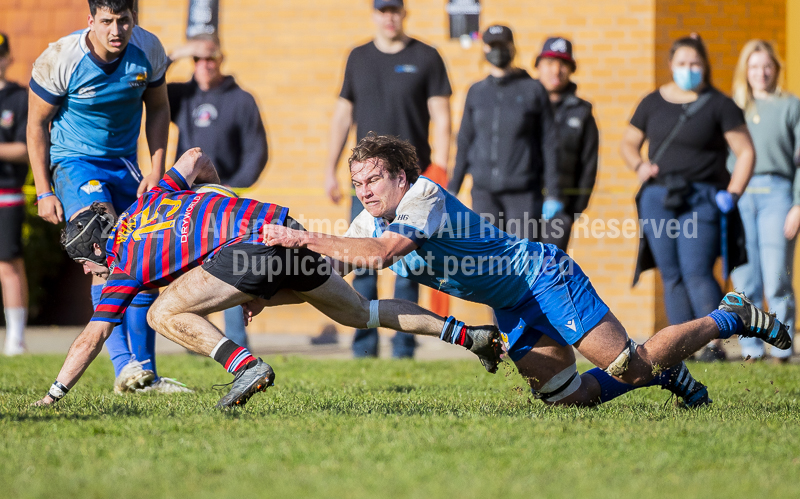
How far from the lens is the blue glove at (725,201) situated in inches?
308

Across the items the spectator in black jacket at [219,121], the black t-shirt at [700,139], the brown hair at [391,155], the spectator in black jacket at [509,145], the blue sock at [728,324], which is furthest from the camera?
the spectator in black jacket at [219,121]

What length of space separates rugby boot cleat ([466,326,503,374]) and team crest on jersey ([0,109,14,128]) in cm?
583

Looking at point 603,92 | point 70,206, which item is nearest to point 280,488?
point 70,206

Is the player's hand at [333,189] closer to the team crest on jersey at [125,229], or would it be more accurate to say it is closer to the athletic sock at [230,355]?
the team crest on jersey at [125,229]

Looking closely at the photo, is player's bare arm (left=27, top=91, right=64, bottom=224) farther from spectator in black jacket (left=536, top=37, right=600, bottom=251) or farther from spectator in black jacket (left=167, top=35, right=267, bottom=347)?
spectator in black jacket (left=536, top=37, right=600, bottom=251)

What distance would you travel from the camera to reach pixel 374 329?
27.7ft

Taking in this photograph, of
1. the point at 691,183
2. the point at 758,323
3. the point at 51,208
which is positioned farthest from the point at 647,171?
the point at 51,208

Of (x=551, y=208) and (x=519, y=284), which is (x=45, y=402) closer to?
(x=519, y=284)

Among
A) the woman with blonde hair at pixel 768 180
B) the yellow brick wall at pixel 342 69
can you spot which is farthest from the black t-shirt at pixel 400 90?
the woman with blonde hair at pixel 768 180

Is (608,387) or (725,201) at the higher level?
(725,201)

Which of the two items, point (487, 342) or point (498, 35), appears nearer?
point (487, 342)

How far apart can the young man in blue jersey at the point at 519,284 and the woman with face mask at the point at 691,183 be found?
2.55m

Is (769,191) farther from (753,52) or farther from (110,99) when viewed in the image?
(110,99)

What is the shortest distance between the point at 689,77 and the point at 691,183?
0.89 m
